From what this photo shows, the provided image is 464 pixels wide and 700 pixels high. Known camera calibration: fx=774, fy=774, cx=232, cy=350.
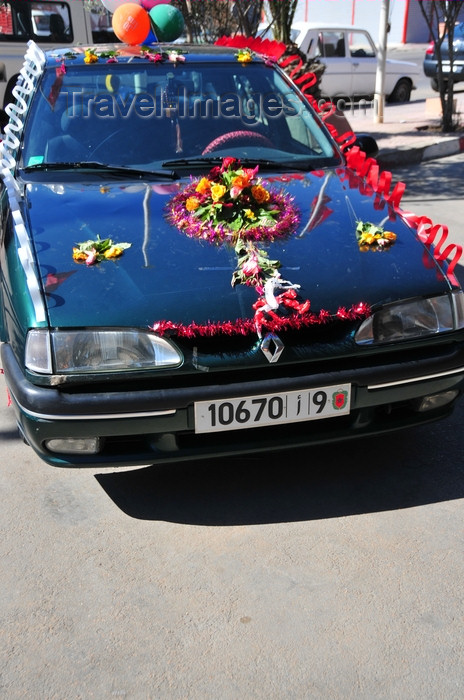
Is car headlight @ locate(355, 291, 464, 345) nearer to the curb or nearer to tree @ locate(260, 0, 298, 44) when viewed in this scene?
the curb

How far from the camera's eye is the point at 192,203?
335 centimetres

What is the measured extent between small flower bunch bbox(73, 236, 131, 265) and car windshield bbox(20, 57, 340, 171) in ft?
2.96

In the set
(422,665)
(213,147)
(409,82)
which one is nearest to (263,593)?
(422,665)

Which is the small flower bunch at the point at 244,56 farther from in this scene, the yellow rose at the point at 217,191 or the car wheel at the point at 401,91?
the car wheel at the point at 401,91

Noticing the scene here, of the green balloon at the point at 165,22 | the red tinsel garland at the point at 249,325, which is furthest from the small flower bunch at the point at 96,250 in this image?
the green balloon at the point at 165,22

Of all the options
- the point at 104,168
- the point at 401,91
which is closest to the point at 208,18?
the point at 401,91

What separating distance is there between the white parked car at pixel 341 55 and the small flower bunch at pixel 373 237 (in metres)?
13.3

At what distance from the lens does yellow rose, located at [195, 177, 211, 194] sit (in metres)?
3.44

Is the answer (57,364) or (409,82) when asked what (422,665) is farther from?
(409,82)

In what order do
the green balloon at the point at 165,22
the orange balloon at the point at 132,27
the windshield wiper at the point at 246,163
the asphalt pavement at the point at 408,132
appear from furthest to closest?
the asphalt pavement at the point at 408,132, the green balloon at the point at 165,22, the orange balloon at the point at 132,27, the windshield wiper at the point at 246,163

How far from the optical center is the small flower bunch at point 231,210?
10.4 ft

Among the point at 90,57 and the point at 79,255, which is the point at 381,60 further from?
the point at 79,255

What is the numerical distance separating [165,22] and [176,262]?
3.38 m

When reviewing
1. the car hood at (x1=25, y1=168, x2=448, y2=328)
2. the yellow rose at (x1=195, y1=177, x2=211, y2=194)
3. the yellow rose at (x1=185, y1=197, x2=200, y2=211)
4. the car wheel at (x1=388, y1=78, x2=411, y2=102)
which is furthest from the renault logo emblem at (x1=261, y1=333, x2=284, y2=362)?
the car wheel at (x1=388, y1=78, x2=411, y2=102)
